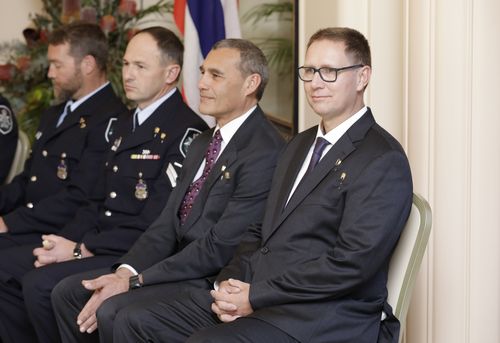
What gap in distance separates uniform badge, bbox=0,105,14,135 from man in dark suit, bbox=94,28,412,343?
2.07 metres

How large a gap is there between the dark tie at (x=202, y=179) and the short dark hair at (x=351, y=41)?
79 cm

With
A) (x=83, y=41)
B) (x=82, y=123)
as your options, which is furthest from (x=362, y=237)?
(x=83, y=41)

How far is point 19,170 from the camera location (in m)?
5.08

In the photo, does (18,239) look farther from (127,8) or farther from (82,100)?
(127,8)

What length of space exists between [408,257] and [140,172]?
159 centimetres

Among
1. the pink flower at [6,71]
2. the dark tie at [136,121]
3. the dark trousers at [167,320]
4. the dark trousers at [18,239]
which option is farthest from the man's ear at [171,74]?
the pink flower at [6,71]

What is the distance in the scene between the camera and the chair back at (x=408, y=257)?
286cm

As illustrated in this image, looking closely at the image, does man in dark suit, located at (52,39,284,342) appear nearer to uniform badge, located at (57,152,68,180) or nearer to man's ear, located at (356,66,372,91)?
man's ear, located at (356,66,372,91)

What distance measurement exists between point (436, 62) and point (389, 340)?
109 centimetres

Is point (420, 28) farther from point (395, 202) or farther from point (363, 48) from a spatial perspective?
point (395, 202)

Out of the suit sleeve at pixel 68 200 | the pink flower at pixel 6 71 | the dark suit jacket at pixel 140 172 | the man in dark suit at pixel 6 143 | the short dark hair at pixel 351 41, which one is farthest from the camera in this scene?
the pink flower at pixel 6 71

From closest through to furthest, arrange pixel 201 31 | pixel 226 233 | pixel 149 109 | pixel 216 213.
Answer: pixel 226 233 < pixel 216 213 < pixel 149 109 < pixel 201 31

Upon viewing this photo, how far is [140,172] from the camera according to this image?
412 cm

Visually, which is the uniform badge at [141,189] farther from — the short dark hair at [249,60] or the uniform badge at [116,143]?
the short dark hair at [249,60]
